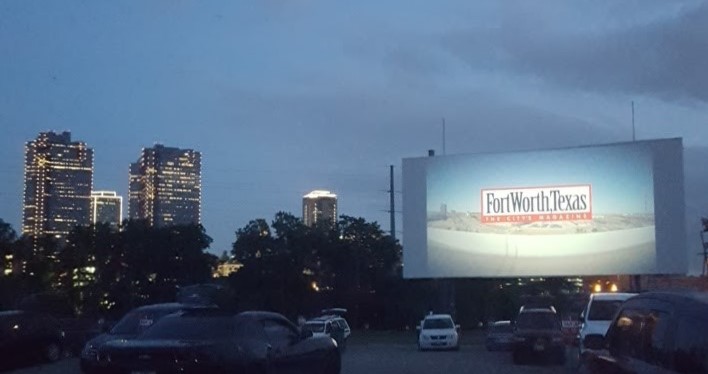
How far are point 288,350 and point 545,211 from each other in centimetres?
2279

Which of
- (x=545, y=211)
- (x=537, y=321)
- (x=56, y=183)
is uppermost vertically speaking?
(x=56, y=183)

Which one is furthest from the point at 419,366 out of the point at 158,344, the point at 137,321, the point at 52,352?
the point at 158,344

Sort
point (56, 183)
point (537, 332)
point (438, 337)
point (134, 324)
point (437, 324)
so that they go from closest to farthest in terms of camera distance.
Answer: point (134, 324) < point (537, 332) < point (438, 337) < point (437, 324) < point (56, 183)

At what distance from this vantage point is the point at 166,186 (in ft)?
443

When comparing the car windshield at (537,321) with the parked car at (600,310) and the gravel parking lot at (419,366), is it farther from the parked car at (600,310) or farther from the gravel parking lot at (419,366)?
the parked car at (600,310)

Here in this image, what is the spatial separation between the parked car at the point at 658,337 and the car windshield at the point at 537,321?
1792 cm

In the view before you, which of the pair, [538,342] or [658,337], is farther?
[538,342]

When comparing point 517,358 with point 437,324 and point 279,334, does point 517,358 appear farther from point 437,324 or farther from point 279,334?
point 279,334

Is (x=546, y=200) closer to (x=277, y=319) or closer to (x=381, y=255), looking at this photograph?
(x=277, y=319)

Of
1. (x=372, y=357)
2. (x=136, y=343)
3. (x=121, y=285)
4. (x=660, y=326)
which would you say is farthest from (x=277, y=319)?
(x=121, y=285)

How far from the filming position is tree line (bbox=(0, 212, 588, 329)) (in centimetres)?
5647

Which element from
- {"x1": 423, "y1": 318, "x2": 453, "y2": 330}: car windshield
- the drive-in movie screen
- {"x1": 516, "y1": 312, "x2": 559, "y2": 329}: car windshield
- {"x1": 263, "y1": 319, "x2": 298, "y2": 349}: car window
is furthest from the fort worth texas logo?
{"x1": 263, "y1": 319, "x2": 298, "y2": 349}: car window

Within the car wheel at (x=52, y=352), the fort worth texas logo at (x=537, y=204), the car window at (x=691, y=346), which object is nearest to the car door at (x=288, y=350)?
the car window at (x=691, y=346)

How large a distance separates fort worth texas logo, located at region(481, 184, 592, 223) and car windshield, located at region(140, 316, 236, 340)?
2365 centimetres
